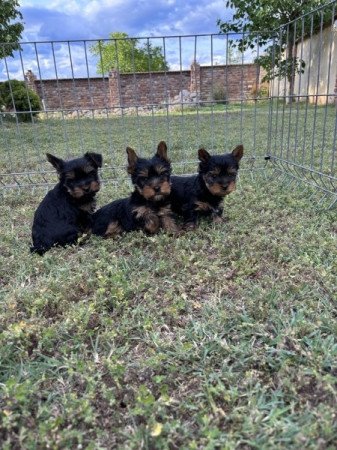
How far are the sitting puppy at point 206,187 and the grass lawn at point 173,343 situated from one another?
408 millimetres

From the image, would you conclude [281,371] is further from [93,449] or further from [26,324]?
[26,324]

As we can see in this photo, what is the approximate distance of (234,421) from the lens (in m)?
1.76

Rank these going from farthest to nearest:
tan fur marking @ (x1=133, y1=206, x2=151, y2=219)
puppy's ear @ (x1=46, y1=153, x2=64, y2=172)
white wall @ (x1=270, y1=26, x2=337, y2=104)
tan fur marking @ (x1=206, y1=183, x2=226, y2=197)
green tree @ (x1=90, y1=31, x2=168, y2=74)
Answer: green tree @ (x1=90, y1=31, x2=168, y2=74) → white wall @ (x1=270, y1=26, x2=337, y2=104) → tan fur marking @ (x1=133, y1=206, x2=151, y2=219) → tan fur marking @ (x1=206, y1=183, x2=226, y2=197) → puppy's ear @ (x1=46, y1=153, x2=64, y2=172)

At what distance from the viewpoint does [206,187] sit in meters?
4.02

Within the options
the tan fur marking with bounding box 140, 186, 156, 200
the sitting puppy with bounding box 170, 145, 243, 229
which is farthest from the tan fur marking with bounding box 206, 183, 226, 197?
the tan fur marking with bounding box 140, 186, 156, 200

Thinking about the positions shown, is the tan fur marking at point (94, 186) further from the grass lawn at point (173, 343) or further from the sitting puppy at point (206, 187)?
the sitting puppy at point (206, 187)

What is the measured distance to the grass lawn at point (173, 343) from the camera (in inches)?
68.1

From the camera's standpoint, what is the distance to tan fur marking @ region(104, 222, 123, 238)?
13.1 feet

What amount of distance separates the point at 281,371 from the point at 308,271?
1.17 metres

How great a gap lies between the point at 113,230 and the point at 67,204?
528 mm

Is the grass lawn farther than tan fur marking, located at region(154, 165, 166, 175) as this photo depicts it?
No

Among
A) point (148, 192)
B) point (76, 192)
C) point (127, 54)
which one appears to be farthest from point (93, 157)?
point (127, 54)

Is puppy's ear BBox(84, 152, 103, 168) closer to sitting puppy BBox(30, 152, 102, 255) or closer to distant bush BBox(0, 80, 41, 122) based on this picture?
sitting puppy BBox(30, 152, 102, 255)

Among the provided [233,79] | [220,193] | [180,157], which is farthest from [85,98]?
[220,193]
